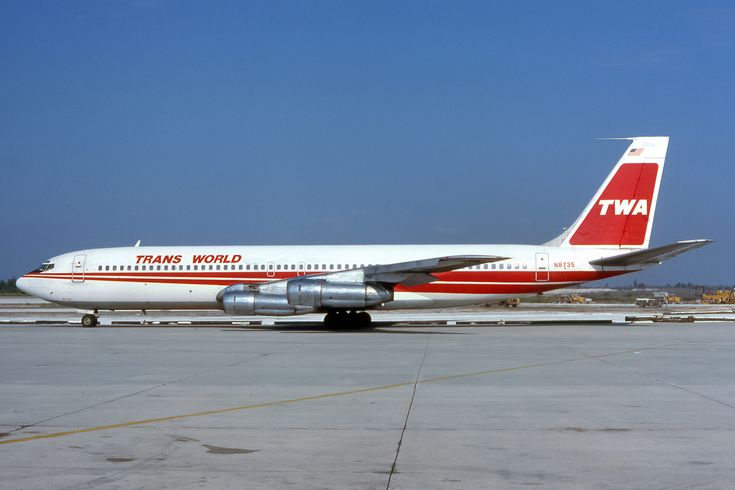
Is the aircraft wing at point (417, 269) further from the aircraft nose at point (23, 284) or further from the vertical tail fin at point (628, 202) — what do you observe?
the aircraft nose at point (23, 284)

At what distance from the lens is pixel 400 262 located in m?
28.4

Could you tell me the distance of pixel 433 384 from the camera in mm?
11430

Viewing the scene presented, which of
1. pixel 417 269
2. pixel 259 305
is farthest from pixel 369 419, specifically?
pixel 259 305

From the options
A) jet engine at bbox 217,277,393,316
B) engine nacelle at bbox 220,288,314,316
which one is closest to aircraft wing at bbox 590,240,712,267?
jet engine at bbox 217,277,393,316

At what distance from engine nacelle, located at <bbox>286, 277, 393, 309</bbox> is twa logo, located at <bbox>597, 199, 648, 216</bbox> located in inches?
387

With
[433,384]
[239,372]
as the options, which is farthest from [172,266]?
[433,384]

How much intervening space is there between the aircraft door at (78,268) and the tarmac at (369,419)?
14091mm

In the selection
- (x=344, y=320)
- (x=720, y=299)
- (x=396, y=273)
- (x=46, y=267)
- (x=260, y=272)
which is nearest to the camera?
(x=396, y=273)

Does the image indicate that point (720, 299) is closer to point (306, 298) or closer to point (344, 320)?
point (344, 320)

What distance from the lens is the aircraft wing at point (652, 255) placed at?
24859 millimetres

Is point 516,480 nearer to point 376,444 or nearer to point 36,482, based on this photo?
point 376,444

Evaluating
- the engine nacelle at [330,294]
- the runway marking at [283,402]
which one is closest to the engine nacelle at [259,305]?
the engine nacelle at [330,294]

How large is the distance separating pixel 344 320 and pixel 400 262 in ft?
10.2

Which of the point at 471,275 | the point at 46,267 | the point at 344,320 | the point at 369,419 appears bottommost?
the point at 369,419
